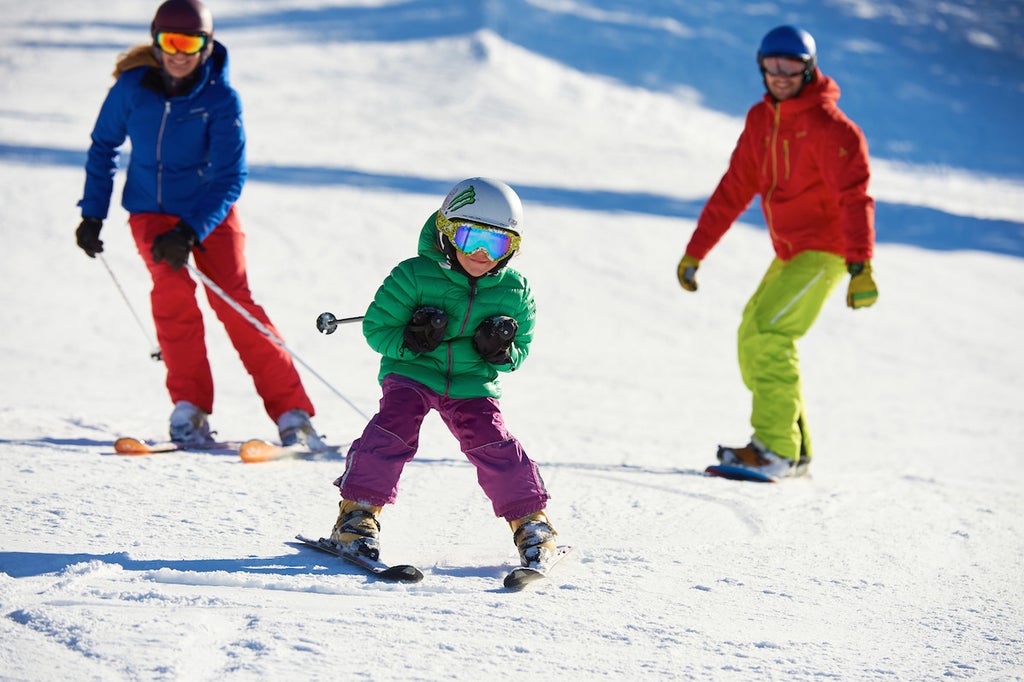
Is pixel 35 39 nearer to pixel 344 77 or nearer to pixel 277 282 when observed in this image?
pixel 344 77

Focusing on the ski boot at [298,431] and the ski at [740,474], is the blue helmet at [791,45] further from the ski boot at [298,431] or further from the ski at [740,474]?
the ski boot at [298,431]

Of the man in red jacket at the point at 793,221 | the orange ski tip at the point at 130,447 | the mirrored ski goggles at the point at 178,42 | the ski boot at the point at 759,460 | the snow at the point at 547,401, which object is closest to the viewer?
the snow at the point at 547,401

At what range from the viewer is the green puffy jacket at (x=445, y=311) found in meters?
3.79

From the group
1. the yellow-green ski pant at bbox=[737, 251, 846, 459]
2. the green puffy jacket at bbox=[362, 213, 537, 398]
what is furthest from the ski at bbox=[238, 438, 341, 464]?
the yellow-green ski pant at bbox=[737, 251, 846, 459]

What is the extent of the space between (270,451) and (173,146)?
4.55 feet

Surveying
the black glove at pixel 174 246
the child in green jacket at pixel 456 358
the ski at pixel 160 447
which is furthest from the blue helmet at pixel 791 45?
the ski at pixel 160 447

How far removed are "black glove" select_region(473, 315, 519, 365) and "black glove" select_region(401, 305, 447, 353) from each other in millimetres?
124

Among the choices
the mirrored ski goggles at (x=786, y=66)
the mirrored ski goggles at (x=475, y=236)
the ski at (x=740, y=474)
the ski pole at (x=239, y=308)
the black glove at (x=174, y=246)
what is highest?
the mirrored ski goggles at (x=786, y=66)

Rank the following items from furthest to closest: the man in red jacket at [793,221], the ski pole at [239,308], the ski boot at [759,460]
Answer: the ski boot at [759,460] < the man in red jacket at [793,221] < the ski pole at [239,308]

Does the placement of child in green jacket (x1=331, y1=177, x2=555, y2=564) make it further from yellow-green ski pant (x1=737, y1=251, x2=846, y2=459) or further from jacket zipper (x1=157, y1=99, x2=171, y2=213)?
yellow-green ski pant (x1=737, y1=251, x2=846, y2=459)

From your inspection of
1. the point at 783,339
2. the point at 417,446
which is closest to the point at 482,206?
the point at 417,446

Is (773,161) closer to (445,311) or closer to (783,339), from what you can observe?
(783,339)

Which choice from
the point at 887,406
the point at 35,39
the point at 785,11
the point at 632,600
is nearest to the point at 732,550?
the point at 632,600

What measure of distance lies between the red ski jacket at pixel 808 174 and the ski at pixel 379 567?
2811 mm
